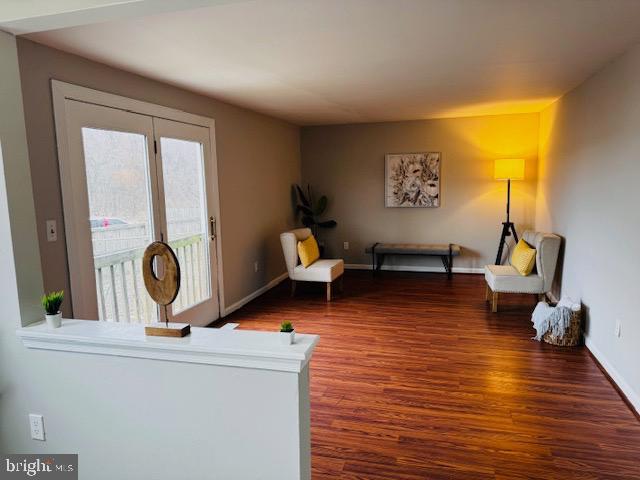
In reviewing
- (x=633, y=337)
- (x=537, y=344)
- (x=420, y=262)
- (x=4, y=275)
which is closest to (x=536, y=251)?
(x=537, y=344)

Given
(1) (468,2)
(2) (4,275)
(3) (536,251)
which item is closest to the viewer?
(2) (4,275)

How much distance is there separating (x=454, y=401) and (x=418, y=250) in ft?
11.6

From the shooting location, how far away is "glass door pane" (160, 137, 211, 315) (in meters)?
3.62

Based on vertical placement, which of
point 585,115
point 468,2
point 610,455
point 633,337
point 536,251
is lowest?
point 610,455

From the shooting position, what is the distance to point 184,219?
384 centimetres

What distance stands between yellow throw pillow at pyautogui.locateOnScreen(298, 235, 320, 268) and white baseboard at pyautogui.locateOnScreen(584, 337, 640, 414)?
3.02m

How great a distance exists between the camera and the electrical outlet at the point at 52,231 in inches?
98.4

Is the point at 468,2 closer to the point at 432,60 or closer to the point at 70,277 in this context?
the point at 432,60

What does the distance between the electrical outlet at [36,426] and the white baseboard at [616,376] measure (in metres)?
3.24

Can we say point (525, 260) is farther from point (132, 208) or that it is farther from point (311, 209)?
point (132, 208)

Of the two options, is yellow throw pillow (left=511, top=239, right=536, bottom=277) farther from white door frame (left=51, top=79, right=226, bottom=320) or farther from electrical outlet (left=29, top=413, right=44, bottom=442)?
electrical outlet (left=29, top=413, right=44, bottom=442)

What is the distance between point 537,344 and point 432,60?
2521 mm

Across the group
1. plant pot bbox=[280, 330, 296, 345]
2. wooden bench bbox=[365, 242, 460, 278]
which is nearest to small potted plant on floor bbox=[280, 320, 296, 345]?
plant pot bbox=[280, 330, 296, 345]

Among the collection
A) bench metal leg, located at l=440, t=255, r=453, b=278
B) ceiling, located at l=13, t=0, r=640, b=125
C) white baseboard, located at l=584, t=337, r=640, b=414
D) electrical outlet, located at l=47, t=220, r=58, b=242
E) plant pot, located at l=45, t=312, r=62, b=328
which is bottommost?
white baseboard, located at l=584, t=337, r=640, b=414
